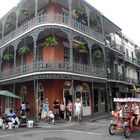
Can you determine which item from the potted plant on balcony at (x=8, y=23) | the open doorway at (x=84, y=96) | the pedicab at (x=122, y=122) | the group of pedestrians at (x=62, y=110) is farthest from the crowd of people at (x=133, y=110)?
the potted plant on balcony at (x=8, y=23)

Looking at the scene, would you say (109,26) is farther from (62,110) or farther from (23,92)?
(62,110)

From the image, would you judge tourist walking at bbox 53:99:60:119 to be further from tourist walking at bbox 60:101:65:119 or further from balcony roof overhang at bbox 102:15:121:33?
balcony roof overhang at bbox 102:15:121:33

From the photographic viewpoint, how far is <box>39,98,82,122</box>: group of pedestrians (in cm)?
1578

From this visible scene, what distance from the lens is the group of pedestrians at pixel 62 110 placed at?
51.8ft

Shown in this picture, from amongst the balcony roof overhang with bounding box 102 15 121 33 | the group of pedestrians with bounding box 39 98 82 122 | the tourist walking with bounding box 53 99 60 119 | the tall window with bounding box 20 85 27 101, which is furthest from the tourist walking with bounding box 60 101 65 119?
the balcony roof overhang with bounding box 102 15 121 33

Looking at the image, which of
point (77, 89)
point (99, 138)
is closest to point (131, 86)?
point (77, 89)

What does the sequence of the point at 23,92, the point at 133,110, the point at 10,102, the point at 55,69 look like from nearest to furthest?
the point at 133,110, the point at 55,69, the point at 23,92, the point at 10,102

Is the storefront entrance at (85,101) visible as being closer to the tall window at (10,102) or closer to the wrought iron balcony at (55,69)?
the wrought iron balcony at (55,69)

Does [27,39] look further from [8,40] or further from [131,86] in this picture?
[131,86]

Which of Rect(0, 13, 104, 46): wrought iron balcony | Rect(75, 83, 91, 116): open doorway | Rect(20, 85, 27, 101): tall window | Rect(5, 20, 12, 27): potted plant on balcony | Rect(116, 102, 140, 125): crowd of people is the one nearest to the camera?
Rect(116, 102, 140, 125): crowd of people

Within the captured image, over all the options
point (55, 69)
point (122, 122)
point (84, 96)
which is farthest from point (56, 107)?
point (122, 122)

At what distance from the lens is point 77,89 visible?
65.8ft

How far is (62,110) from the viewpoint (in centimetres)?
1709

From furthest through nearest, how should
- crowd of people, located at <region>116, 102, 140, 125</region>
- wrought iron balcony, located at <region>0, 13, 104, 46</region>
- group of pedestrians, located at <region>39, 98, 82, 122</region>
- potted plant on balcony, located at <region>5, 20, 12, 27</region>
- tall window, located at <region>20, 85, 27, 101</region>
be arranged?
potted plant on balcony, located at <region>5, 20, 12, 27</region> → tall window, located at <region>20, 85, 27, 101</region> → wrought iron balcony, located at <region>0, 13, 104, 46</region> → group of pedestrians, located at <region>39, 98, 82, 122</region> → crowd of people, located at <region>116, 102, 140, 125</region>
